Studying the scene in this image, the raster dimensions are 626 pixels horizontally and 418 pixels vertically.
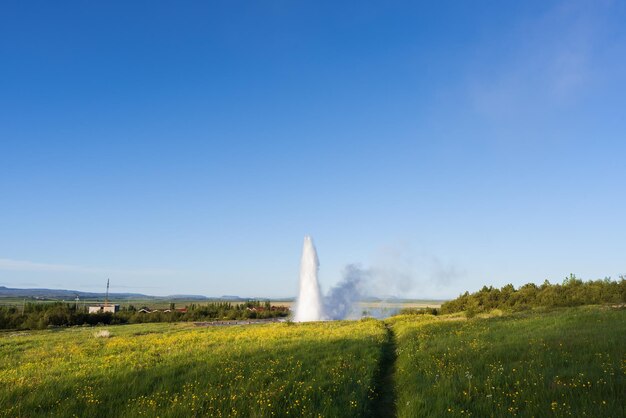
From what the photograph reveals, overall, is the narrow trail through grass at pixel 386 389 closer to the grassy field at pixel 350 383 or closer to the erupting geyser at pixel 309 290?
the grassy field at pixel 350 383

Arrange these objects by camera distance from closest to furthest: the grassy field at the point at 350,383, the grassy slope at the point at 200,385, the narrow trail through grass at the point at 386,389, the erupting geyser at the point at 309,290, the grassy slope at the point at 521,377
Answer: the grassy slope at the point at 521,377 → the grassy field at the point at 350,383 → the grassy slope at the point at 200,385 → the narrow trail through grass at the point at 386,389 → the erupting geyser at the point at 309,290

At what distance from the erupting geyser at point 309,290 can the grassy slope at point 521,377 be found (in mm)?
55290

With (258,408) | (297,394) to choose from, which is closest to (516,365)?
(297,394)

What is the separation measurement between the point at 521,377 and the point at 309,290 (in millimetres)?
63912

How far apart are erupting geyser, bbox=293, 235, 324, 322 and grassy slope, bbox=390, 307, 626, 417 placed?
55.3 metres

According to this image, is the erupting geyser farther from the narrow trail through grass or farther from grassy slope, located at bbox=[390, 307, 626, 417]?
grassy slope, located at bbox=[390, 307, 626, 417]

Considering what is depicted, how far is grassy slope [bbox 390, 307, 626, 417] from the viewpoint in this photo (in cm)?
886

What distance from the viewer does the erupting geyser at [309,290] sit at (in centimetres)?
7262

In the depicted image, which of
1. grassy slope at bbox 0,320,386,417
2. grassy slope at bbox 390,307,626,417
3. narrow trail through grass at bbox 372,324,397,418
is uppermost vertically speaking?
grassy slope at bbox 390,307,626,417

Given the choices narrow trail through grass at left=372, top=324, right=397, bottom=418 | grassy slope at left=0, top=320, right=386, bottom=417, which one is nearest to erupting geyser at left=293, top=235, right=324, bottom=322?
narrow trail through grass at left=372, top=324, right=397, bottom=418

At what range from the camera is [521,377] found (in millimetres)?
11195

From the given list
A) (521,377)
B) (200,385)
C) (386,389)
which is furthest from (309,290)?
(521,377)

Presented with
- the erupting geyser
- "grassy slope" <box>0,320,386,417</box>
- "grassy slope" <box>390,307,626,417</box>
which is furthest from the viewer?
the erupting geyser

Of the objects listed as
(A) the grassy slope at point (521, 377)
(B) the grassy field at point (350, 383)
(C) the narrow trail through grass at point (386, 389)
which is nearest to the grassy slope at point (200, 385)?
(B) the grassy field at point (350, 383)
